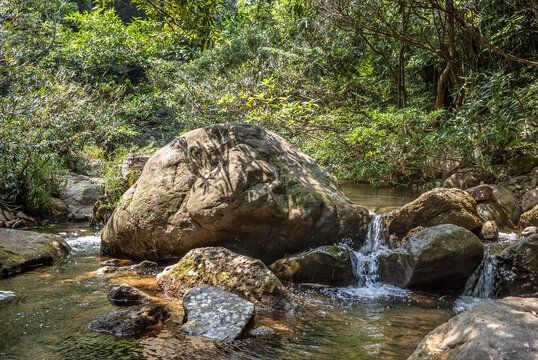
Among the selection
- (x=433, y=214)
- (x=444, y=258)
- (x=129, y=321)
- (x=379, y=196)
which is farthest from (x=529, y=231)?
(x=129, y=321)

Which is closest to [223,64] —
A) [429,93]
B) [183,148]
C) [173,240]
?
[429,93]

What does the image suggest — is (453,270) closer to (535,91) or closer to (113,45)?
(535,91)

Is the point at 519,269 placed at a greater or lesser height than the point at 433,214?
lesser

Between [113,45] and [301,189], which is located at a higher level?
[113,45]

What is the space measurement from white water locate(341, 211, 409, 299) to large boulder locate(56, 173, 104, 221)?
22.2ft

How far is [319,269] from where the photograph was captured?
217 inches

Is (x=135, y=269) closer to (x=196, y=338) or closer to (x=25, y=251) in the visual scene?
(x=25, y=251)

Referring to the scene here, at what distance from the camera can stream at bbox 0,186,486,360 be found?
328 centimetres

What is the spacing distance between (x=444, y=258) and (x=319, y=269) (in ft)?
5.47

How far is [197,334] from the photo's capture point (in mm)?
3604

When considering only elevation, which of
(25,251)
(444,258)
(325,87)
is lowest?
(444,258)

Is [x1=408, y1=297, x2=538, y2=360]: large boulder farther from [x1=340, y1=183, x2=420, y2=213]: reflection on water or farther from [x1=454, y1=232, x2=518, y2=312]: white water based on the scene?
[x1=340, y1=183, x2=420, y2=213]: reflection on water

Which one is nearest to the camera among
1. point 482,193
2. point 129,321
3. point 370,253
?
point 129,321

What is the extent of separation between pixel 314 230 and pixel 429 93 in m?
9.40
